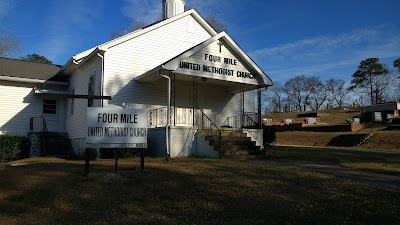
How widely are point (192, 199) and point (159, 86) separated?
40.6 feet

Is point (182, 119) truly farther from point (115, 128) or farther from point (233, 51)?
point (115, 128)

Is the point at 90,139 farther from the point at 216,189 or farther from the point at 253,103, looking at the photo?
the point at 253,103

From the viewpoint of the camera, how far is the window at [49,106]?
878 inches

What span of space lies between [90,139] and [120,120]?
0.96 m

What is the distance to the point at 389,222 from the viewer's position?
582 cm

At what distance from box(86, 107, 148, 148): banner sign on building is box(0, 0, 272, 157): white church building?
565 centimetres

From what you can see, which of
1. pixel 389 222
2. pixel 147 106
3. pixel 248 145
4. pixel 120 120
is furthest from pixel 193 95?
→ pixel 389 222

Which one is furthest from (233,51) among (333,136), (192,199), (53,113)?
(333,136)

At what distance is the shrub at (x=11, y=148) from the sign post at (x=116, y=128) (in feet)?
37.2

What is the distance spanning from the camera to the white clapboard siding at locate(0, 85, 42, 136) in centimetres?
2097

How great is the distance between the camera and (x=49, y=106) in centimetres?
2248

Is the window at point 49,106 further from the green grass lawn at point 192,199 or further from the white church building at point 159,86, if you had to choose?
the green grass lawn at point 192,199

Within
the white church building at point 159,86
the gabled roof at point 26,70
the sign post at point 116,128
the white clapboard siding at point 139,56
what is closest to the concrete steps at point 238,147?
the white church building at point 159,86

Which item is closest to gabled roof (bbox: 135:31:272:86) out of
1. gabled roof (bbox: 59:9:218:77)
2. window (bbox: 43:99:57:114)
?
gabled roof (bbox: 59:9:218:77)
